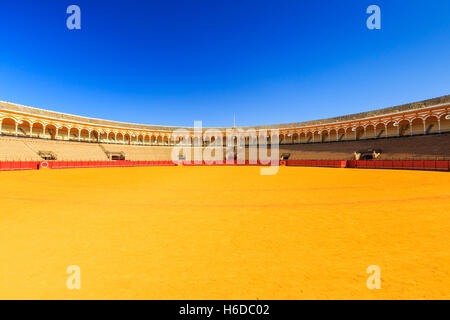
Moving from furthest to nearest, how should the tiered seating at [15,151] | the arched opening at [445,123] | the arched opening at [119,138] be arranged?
1. the arched opening at [119,138]
2. the arched opening at [445,123]
3. the tiered seating at [15,151]

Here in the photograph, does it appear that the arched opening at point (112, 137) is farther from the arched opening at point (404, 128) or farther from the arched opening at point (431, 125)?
the arched opening at point (431, 125)

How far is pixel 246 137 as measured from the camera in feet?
151

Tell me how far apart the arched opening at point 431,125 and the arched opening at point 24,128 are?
2251 inches

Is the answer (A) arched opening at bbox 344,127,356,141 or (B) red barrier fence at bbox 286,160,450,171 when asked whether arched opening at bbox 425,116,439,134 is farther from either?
(B) red barrier fence at bbox 286,160,450,171

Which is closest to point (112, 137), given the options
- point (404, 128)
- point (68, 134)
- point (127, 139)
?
point (127, 139)

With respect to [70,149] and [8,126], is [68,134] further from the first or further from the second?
[8,126]

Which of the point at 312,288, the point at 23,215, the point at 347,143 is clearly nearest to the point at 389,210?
the point at 312,288

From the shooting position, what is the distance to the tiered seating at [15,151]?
20.8 m

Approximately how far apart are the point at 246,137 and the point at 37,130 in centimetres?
3906

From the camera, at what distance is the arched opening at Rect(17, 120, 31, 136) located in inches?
1087

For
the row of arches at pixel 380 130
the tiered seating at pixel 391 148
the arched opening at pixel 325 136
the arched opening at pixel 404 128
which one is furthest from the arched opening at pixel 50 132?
the arched opening at pixel 404 128

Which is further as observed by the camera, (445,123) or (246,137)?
(246,137)

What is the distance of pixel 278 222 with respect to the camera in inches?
160
